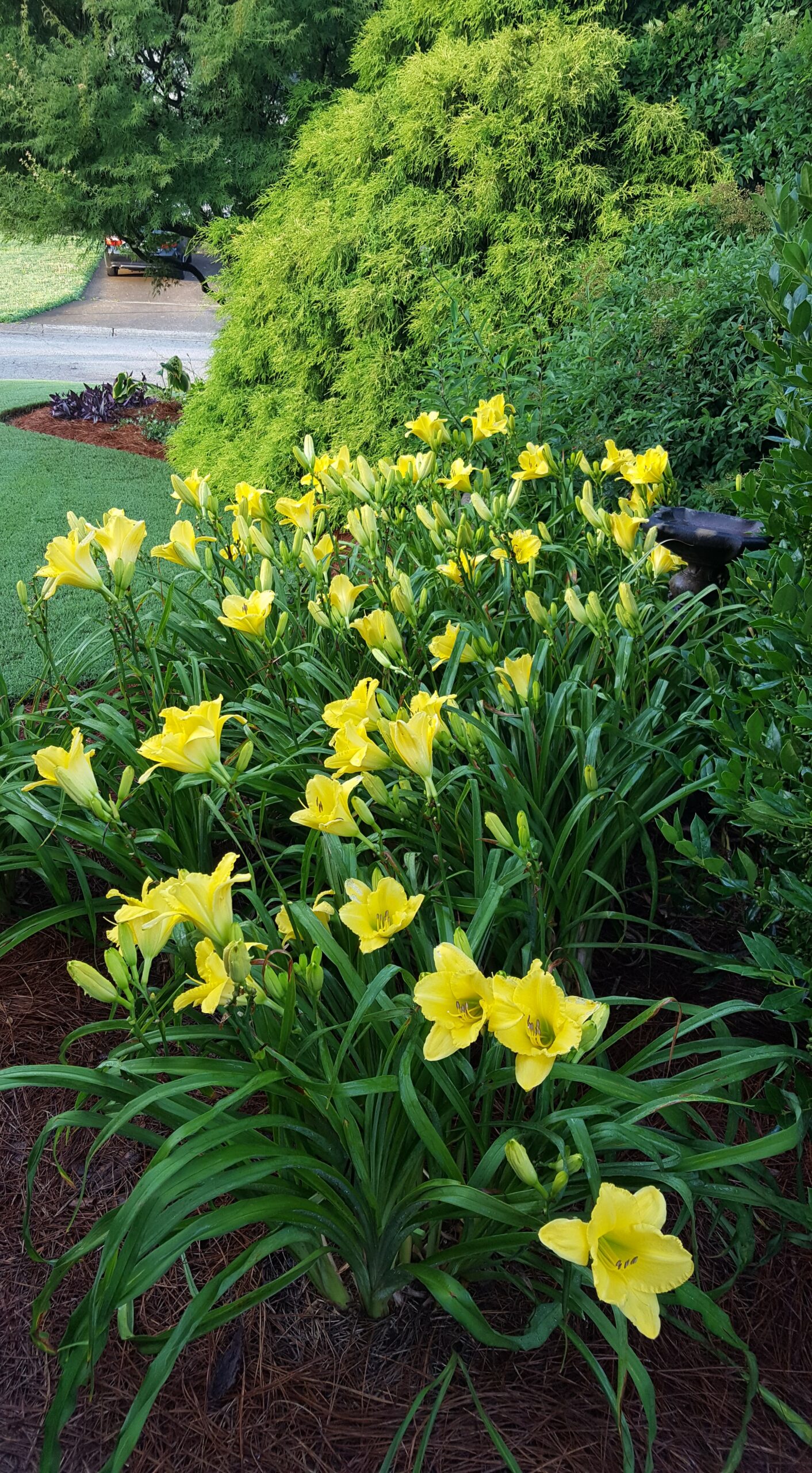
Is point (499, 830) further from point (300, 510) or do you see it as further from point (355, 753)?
point (300, 510)

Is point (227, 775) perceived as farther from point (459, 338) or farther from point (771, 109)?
point (771, 109)

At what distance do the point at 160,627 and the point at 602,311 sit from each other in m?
2.22

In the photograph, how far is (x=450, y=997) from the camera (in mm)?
991

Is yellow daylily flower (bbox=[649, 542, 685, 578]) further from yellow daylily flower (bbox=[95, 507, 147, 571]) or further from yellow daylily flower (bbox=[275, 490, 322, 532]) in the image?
yellow daylily flower (bbox=[95, 507, 147, 571])

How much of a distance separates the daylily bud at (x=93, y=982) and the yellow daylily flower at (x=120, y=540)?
896 millimetres

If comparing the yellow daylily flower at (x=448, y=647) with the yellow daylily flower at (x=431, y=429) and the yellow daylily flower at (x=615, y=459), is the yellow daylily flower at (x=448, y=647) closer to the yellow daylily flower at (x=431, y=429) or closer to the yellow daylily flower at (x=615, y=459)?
the yellow daylily flower at (x=615, y=459)

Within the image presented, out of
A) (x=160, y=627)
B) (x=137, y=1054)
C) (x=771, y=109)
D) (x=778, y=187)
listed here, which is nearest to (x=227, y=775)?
(x=137, y=1054)

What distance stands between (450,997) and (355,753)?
0.38 metres

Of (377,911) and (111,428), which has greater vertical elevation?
(377,911)

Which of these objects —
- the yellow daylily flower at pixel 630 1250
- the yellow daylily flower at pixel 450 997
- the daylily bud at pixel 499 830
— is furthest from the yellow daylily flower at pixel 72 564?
the yellow daylily flower at pixel 630 1250

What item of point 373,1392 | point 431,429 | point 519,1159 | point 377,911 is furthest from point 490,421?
point 373,1392

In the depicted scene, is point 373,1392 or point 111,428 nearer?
point 373,1392

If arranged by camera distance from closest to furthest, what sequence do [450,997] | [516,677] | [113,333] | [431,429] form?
[450,997] → [516,677] → [431,429] → [113,333]

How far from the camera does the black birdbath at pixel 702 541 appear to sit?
2.38 m
